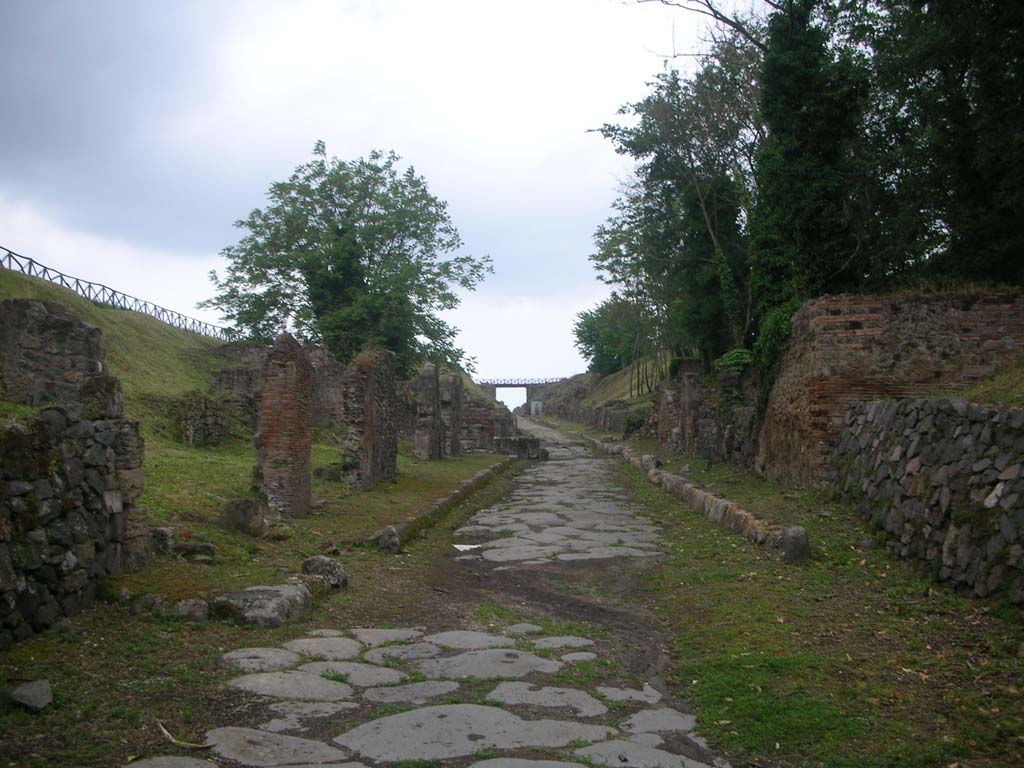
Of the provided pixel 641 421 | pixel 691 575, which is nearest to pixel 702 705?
pixel 691 575

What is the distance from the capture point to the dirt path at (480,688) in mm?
3674

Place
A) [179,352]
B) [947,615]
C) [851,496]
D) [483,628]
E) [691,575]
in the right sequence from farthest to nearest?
[179,352], [851,496], [691,575], [483,628], [947,615]

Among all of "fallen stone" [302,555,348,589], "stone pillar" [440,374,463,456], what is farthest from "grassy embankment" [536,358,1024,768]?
"stone pillar" [440,374,463,456]

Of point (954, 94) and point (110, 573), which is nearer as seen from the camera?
point (110, 573)

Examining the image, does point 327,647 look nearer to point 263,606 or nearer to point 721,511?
point 263,606

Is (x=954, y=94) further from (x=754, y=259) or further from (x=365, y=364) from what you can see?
(x=365, y=364)

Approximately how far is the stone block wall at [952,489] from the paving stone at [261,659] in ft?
14.5

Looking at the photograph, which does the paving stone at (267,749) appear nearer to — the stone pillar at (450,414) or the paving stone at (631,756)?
the paving stone at (631,756)

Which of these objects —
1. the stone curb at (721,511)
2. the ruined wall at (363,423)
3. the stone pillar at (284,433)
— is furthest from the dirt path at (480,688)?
the ruined wall at (363,423)

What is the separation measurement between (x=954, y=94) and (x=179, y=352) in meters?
29.7

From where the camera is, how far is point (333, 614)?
633 cm

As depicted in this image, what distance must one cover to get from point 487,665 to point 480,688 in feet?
1.49

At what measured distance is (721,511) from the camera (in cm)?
1116

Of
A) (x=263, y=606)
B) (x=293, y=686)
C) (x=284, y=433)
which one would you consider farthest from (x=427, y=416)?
(x=293, y=686)
